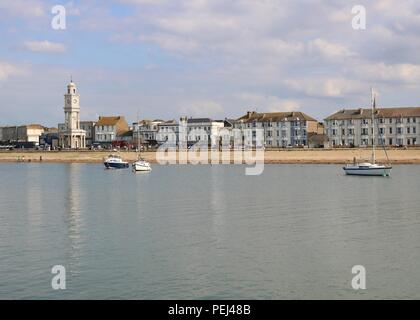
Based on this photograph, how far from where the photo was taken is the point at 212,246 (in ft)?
91.4

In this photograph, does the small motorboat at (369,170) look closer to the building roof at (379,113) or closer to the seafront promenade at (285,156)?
the seafront promenade at (285,156)

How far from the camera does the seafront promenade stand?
4348 inches

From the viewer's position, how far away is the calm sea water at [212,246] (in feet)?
68.6

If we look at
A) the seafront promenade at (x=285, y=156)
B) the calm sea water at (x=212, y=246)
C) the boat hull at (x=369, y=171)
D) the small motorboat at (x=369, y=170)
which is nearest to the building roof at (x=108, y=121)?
the seafront promenade at (x=285, y=156)

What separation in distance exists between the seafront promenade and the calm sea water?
63718 millimetres

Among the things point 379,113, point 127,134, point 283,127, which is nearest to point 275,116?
point 283,127

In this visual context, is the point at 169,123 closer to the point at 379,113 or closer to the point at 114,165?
the point at 379,113

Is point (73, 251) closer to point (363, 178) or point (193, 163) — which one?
point (363, 178)

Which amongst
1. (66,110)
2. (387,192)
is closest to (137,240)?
(387,192)

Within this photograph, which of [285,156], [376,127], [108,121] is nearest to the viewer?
[285,156]

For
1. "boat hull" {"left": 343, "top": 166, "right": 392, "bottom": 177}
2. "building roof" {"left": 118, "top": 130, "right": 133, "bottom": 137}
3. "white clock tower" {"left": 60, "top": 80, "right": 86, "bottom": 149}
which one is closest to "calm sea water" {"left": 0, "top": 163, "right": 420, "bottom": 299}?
"boat hull" {"left": 343, "top": 166, "right": 392, "bottom": 177}

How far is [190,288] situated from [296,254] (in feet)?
21.6

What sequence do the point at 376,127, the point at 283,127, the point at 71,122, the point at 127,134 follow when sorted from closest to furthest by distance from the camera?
the point at 376,127 < the point at 283,127 < the point at 71,122 < the point at 127,134

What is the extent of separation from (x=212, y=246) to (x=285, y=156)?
97.4 metres
